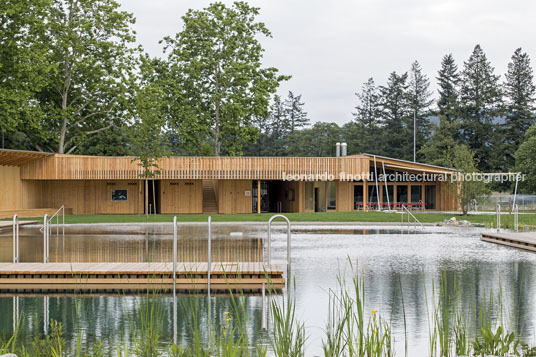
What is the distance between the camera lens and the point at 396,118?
69.9 metres

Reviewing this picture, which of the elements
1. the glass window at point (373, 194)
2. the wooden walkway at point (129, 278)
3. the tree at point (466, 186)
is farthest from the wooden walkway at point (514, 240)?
the glass window at point (373, 194)

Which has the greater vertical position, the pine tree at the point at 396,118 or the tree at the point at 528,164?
the pine tree at the point at 396,118

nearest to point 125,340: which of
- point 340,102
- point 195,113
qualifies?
point 195,113

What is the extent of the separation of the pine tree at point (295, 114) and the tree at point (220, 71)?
108 ft

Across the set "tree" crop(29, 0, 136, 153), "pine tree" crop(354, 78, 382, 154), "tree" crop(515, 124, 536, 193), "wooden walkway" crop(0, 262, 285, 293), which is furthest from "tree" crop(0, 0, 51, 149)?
"tree" crop(515, 124, 536, 193)

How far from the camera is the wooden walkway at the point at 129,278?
11398mm

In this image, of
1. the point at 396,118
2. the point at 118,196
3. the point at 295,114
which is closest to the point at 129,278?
the point at 118,196

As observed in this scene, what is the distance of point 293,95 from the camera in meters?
80.9

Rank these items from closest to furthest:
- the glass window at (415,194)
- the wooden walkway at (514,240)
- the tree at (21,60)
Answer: the wooden walkway at (514,240)
the tree at (21,60)
the glass window at (415,194)

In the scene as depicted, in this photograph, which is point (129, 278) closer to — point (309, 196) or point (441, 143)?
point (309, 196)

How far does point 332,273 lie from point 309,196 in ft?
94.6

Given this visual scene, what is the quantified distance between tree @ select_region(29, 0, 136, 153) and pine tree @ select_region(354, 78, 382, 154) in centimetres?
2993

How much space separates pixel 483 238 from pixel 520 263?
6649 millimetres

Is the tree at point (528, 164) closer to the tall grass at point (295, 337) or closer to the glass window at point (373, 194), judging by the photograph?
the glass window at point (373, 194)
